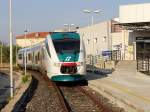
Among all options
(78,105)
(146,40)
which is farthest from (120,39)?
(78,105)

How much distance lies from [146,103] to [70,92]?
8.53 metres

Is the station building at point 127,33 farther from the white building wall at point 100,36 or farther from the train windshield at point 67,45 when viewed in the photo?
the train windshield at point 67,45

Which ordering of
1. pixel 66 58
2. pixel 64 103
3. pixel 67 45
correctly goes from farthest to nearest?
1. pixel 67 45
2. pixel 66 58
3. pixel 64 103

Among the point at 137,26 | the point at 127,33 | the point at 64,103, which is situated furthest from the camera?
Result: the point at 127,33

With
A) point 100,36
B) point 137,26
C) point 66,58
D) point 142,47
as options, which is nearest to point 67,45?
point 66,58

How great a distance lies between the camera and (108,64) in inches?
2105

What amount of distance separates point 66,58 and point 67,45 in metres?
1.07

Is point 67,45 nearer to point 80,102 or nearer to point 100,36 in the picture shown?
point 80,102

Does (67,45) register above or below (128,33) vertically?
below

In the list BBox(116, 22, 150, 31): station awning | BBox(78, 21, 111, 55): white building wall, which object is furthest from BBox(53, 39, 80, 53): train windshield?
BBox(78, 21, 111, 55): white building wall

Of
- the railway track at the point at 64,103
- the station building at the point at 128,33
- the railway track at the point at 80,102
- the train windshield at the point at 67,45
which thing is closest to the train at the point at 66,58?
the train windshield at the point at 67,45

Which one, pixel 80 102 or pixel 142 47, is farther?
pixel 142 47

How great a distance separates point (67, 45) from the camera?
92.7ft

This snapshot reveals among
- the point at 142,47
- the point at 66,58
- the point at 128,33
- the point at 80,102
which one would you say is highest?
the point at 128,33
